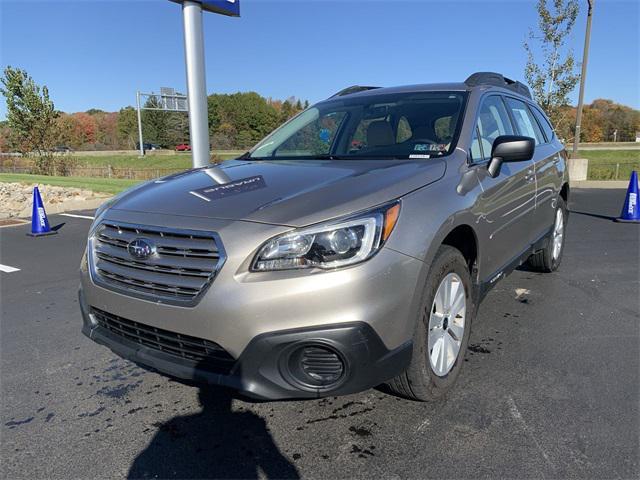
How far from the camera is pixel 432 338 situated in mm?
2699

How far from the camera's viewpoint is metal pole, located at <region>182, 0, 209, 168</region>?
336 inches

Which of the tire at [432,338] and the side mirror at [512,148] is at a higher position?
the side mirror at [512,148]

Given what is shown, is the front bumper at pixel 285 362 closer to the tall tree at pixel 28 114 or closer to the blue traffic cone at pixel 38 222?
the blue traffic cone at pixel 38 222

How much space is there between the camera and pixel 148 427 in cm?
267

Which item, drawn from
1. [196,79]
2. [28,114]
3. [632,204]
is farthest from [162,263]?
[28,114]

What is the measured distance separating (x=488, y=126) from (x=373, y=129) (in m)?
0.85

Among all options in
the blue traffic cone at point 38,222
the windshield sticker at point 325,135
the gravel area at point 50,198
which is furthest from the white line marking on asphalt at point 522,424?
the gravel area at point 50,198

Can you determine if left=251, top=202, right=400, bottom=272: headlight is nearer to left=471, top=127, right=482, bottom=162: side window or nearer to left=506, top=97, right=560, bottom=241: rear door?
left=471, top=127, right=482, bottom=162: side window

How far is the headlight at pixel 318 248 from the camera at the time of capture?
220 centimetres

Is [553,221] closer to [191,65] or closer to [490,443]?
[490,443]

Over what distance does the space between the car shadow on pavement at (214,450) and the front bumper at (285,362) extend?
0.20m

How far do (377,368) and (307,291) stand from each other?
0.50m

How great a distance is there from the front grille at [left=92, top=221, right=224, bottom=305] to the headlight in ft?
0.73

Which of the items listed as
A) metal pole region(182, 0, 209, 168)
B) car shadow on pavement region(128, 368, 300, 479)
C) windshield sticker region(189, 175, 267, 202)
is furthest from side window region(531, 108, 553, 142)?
metal pole region(182, 0, 209, 168)
